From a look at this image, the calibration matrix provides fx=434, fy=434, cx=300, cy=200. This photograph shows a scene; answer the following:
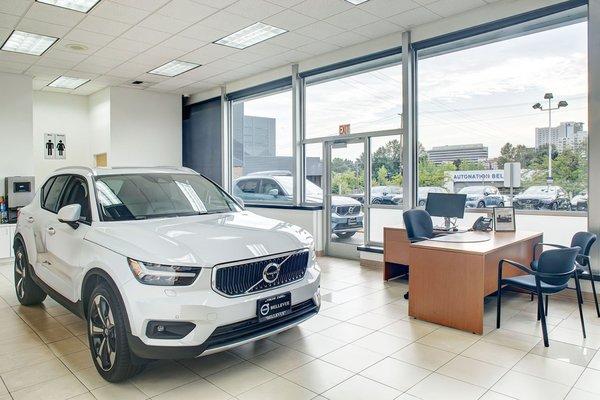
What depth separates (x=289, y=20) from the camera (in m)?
5.41

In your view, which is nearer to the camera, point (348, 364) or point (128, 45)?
point (348, 364)

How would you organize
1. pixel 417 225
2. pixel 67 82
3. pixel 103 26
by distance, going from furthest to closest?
1. pixel 67 82
2. pixel 103 26
3. pixel 417 225

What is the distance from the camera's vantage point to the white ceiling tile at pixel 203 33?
561 cm

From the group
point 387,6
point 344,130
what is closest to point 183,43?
point 344,130

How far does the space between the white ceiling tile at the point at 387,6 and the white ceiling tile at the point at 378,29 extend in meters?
0.32

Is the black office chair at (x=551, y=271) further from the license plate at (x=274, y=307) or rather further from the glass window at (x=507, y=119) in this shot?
the license plate at (x=274, y=307)

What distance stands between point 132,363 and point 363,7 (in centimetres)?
439

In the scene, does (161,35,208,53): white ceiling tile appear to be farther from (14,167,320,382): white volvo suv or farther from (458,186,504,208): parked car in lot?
(458,186,504,208): parked car in lot

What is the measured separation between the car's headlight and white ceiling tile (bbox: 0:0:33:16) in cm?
401

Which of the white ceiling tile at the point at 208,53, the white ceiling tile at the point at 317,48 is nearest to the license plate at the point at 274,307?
the white ceiling tile at the point at 317,48

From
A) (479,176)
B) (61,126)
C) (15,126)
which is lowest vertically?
(479,176)

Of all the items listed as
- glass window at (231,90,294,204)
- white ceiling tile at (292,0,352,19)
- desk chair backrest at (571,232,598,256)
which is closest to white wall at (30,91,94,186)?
glass window at (231,90,294,204)

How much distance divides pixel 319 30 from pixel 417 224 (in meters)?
2.91

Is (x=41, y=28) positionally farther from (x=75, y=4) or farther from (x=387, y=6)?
(x=387, y=6)
